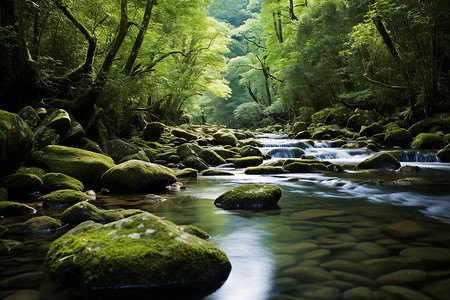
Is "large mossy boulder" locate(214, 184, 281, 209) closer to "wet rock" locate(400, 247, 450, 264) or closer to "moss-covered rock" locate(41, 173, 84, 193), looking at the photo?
"wet rock" locate(400, 247, 450, 264)

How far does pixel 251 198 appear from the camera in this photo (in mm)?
4660

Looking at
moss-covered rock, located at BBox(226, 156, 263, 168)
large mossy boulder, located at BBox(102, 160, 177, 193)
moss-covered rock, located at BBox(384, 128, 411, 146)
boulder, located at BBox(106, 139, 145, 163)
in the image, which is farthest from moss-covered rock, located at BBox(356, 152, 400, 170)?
boulder, located at BBox(106, 139, 145, 163)

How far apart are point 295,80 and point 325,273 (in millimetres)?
22659

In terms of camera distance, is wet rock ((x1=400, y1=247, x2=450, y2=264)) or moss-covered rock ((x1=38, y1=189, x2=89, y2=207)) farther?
moss-covered rock ((x1=38, y1=189, x2=89, y2=207))

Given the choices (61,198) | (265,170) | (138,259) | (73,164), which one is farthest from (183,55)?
(138,259)

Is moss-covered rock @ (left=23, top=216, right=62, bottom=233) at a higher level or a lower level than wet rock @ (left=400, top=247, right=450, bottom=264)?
higher

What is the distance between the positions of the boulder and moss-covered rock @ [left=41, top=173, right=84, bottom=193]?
347 cm

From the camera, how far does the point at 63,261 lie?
223 cm

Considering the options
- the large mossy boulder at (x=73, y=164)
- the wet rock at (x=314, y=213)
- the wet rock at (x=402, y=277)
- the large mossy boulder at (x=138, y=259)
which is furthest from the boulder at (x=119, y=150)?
the wet rock at (x=402, y=277)

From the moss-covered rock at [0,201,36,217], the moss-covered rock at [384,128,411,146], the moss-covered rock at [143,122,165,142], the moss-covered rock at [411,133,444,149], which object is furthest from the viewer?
the moss-covered rock at [143,122,165,142]

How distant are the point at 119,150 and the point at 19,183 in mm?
4437

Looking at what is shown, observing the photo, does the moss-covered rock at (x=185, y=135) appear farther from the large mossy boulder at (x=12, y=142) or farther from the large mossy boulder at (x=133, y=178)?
the large mossy boulder at (x=12, y=142)

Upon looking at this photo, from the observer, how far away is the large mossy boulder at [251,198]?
4641 millimetres

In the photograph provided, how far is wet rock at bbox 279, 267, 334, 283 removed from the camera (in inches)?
88.6
